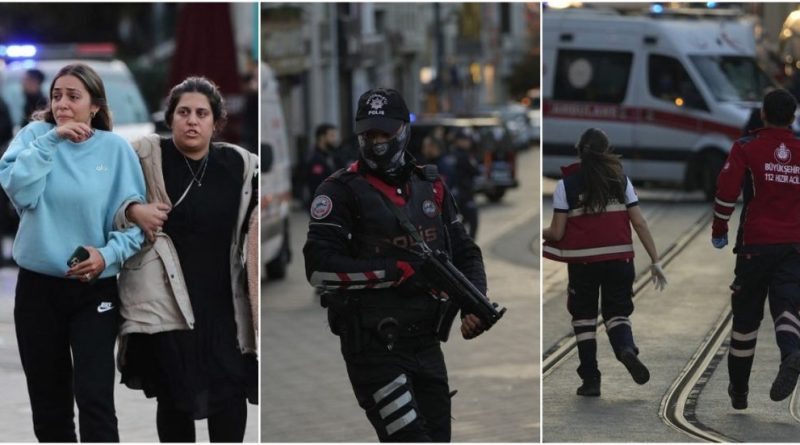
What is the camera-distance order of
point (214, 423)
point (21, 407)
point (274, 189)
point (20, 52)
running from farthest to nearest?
point (20, 52) < point (274, 189) < point (21, 407) < point (214, 423)

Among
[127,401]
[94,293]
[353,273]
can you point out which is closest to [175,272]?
[94,293]

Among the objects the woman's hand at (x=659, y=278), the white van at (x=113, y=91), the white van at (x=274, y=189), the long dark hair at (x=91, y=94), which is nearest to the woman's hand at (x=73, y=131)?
the long dark hair at (x=91, y=94)

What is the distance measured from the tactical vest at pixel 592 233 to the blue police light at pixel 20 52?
9485 mm

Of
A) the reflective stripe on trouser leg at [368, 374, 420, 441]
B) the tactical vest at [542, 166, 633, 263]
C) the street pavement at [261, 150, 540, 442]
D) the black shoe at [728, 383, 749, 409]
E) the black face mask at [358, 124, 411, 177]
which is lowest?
the street pavement at [261, 150, 540, 442]

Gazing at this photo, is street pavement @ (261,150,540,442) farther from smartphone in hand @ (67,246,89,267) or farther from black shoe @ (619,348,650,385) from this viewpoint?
smartphone in hand @ (67,246,89,267)

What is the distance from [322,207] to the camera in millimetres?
5797

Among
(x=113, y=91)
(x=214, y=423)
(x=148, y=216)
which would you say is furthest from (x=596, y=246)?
(x=113, y=91)

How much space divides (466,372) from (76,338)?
4357 mm

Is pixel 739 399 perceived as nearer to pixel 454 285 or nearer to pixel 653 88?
pixel 653 88

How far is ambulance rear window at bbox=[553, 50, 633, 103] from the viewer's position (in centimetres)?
770

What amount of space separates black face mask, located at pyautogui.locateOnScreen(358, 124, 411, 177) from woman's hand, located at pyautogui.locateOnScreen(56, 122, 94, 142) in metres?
1.02

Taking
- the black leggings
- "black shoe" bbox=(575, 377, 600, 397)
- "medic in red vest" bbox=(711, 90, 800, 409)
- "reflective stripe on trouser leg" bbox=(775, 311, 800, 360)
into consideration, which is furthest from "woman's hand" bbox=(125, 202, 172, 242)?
"reflective stripe on trouser leg" bbox=(775, 311, 800, 360)

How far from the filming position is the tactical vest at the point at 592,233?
284 inches

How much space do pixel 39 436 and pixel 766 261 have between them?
3.21 meters
